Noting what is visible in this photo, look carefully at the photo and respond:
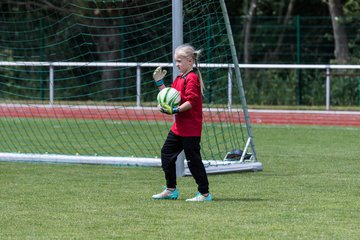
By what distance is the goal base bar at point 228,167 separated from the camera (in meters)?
12.8

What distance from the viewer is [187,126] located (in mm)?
10375

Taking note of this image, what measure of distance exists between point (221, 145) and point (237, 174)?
145 inches

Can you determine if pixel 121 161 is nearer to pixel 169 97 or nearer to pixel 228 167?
pixel 228 167

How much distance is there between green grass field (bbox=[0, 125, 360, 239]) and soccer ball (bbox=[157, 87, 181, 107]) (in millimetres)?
975

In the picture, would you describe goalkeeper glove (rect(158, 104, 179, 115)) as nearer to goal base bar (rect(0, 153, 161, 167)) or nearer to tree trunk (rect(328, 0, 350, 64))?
goal base bar (rect(0, 153, 161, 167))

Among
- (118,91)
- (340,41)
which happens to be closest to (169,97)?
(118,91)

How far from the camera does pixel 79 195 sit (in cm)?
1075

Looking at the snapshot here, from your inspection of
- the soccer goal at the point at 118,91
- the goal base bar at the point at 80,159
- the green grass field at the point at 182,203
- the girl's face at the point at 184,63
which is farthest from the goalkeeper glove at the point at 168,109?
the goal base bar at the point at 80,159

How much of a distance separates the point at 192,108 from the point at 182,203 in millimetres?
942

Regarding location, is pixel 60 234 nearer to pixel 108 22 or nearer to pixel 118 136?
pixel 118 136

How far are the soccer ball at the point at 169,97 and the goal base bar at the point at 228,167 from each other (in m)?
2.61

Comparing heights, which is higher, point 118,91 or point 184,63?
point 184,63

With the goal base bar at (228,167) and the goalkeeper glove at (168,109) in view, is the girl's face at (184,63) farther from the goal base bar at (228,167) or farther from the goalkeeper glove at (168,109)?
the goal base bar at (228,167)

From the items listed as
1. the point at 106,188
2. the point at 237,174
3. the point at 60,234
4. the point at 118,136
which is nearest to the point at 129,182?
the point at 106,188
